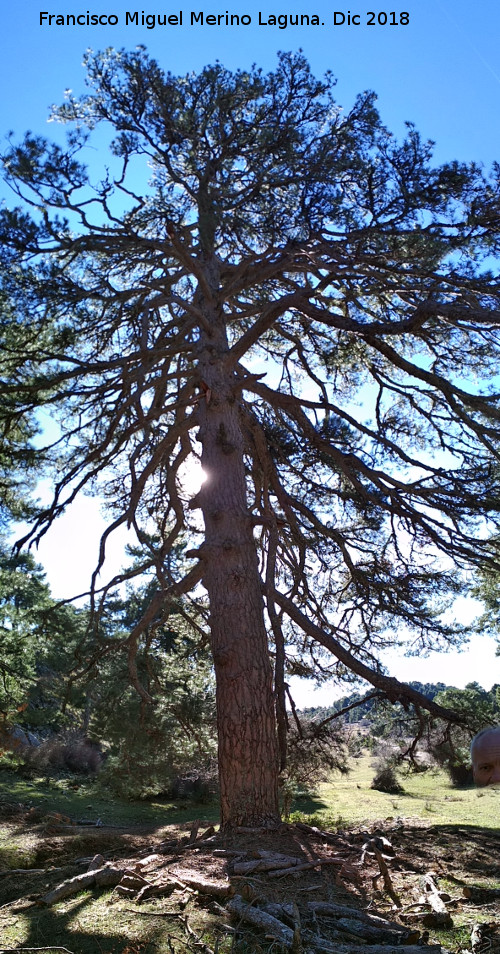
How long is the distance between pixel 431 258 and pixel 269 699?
499cm

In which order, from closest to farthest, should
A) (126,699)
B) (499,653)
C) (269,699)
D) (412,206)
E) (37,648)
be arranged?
(269,699) → (412,206) → (37,648) → (126,699) → (499,653)

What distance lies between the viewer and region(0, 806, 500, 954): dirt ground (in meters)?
3.34

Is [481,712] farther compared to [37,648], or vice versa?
[37,648]

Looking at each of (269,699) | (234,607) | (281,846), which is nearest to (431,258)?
(234,607)

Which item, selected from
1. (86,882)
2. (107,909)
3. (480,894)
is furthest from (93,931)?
(480,894)

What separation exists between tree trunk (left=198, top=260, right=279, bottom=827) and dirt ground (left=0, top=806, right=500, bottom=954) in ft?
1.32

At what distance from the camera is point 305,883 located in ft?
13.7

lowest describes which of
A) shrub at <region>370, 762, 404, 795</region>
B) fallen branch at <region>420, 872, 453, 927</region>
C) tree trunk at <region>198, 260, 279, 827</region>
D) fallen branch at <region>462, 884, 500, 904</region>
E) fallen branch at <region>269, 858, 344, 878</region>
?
shrub at <region>370, 762, 404, 795</region>

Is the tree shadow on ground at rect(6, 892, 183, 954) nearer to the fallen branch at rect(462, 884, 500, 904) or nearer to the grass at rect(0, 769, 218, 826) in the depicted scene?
the fallen branch at rect(462, 884, 500, 904)

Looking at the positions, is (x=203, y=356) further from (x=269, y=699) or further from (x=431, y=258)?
(x=269, y=699)

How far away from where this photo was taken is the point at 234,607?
20.3 feet

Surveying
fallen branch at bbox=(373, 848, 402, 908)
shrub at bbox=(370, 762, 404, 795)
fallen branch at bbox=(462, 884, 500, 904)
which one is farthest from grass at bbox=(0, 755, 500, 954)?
shrub at bbox=(370, 762, 404, 795)

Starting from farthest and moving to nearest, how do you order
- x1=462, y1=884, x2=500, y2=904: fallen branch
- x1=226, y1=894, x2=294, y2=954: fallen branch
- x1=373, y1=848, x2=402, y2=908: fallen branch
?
x1=462, y1=884, x2=500, y2=904: fallen branch → x1=373, y1=848, x2=402, y2=908: fallen branch → x1=226, y1=894, x2=294, y2=954: fallen branch

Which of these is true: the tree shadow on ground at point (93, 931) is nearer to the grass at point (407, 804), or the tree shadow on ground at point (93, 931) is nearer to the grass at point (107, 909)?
the grass at point (107, 909)
